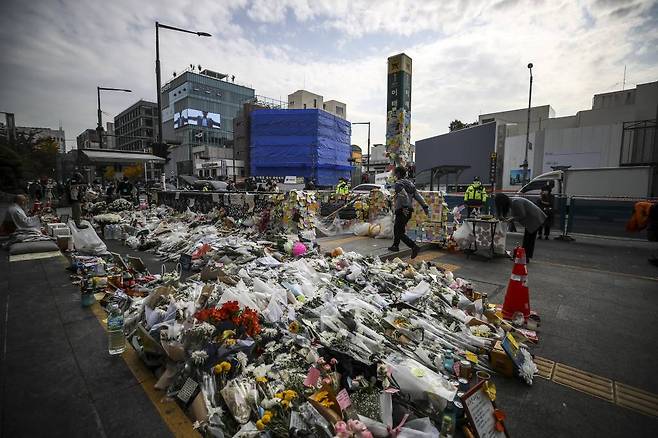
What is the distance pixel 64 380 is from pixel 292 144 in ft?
116

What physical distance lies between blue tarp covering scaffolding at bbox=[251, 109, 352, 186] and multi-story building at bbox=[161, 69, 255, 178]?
2657 centimetres

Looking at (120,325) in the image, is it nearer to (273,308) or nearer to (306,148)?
(273,308)

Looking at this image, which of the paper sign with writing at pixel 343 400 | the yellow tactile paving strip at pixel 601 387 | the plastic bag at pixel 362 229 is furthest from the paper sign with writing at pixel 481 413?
the plastic bag at pixel 362 229

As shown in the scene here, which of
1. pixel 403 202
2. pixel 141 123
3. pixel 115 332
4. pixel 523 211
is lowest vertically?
pixel 115 332

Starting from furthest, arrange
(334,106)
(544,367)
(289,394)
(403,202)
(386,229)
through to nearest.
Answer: (334,106) → (386,229) → (403,202) → (544,367) → (289,394)

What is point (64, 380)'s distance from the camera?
2521 mm

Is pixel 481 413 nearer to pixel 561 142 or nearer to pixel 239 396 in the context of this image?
pixel 239 396

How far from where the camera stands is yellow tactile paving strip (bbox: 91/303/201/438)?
82.5 inches

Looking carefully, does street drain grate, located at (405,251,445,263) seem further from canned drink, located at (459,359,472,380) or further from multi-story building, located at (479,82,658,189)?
multi-story building, located at (479,82,658,189)

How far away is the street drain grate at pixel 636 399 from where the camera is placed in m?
2.49

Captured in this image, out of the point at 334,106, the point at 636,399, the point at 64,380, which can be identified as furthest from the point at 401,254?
the point at 334,106

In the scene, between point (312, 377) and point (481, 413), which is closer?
point (481, 413)

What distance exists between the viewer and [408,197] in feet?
23.3

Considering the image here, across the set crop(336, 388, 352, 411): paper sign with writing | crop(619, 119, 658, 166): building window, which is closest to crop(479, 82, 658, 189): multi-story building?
crop(619, 119, 658, 166): building window
